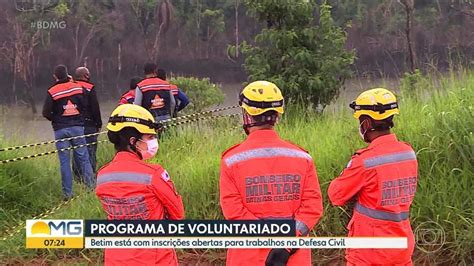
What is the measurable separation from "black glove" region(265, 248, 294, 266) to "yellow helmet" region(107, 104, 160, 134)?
3.42 feet

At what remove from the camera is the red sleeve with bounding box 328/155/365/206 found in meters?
3.82

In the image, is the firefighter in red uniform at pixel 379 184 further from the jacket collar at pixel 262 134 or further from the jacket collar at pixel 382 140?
the jacket collar at pixel 262 134

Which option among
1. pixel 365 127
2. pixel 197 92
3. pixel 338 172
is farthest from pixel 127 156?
pixel 197 92

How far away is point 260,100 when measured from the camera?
347 cm

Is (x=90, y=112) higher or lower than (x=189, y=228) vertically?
lower

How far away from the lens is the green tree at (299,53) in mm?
9430

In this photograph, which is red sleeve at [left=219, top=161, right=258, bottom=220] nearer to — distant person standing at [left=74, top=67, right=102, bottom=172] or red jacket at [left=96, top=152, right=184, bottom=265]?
red jacket at [left=96, top=152, right=184, bottom=265]

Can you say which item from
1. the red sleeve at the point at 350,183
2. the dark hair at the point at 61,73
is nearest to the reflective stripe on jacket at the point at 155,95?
the dark hair at the point at 61,73

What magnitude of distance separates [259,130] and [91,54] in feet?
101

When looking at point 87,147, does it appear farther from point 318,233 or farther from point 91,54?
point 91,54

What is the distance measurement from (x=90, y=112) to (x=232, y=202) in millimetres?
5786

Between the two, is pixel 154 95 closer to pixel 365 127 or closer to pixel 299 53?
pixel 299 53

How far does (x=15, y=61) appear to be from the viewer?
31.8m

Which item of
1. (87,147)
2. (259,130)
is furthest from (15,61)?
(259,130)
